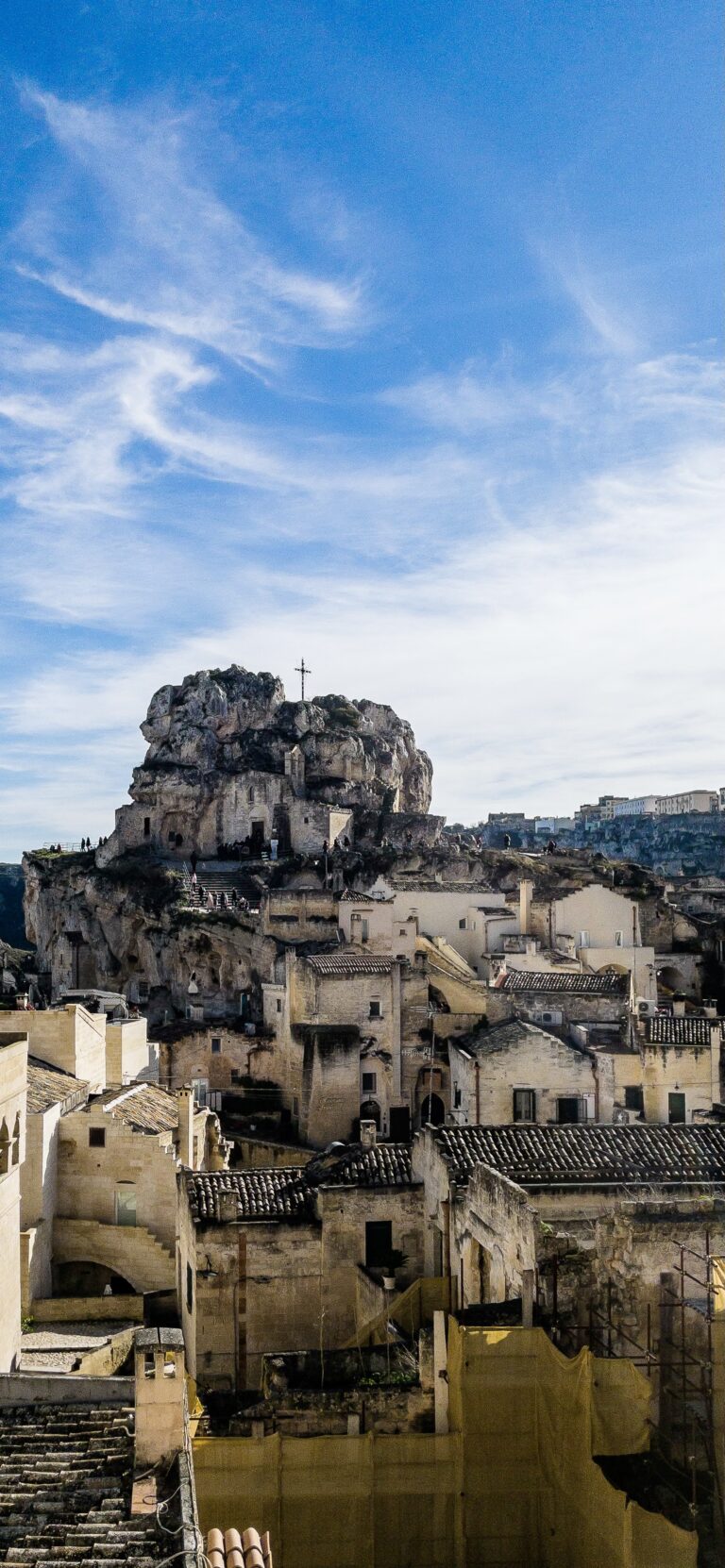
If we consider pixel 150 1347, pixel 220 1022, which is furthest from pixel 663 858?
pixel 150 1347

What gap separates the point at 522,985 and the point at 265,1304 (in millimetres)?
20021

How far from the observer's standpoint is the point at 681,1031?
3556 cm

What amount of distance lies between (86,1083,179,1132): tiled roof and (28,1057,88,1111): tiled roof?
0.51m

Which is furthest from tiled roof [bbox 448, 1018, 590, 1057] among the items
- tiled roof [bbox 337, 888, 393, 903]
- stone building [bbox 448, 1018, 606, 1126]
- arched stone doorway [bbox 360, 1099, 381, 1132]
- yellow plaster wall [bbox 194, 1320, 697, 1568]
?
yellow plaster wall [bbox 194, 1320, 697, 1568]

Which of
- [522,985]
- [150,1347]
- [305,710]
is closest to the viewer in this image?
[150,1347]

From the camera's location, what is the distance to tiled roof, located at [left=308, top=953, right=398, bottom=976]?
43344 mm

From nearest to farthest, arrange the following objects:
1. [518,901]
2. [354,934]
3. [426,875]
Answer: [354,934], [518,901], [426,875]

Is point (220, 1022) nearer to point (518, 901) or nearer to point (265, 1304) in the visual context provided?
point (518, 901)

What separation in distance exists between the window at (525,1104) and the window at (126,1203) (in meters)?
10.8

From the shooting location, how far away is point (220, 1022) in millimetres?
47219

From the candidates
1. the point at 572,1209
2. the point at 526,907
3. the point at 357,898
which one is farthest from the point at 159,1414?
the point at 526,907

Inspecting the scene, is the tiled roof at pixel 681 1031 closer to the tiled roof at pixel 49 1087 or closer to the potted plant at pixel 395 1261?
the potted plant at pixel 395 1261

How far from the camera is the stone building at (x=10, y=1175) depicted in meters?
19.3

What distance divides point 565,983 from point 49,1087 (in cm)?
1833
